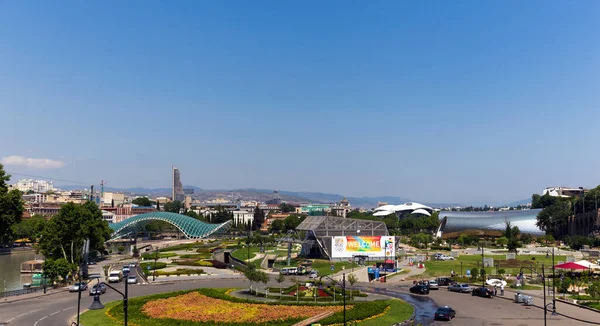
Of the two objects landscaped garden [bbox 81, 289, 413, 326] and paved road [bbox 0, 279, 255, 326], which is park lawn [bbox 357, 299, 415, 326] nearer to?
landscaped garden [bbox 81, 289, 413, 326]

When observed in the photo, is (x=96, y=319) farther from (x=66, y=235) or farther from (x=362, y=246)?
(x=362, y=246)

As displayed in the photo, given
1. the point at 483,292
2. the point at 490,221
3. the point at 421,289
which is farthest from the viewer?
the point at 490,221

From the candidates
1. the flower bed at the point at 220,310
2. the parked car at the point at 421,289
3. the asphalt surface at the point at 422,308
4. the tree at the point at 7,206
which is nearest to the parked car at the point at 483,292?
the asphalt surface at the point at 422,308

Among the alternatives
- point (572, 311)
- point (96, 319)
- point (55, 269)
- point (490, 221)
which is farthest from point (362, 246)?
point (490, 221)

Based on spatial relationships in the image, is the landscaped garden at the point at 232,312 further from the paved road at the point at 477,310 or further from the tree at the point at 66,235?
the tree at the point at 66,235

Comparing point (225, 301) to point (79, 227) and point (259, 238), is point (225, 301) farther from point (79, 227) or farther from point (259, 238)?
point (259, 238)

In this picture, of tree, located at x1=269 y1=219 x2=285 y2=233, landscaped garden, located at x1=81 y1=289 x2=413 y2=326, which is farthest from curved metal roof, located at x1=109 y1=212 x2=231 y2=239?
landscaped garden, located at x1=81 y1=289 x2=413 y2=326

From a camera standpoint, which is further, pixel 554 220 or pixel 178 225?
pixel 178 225
